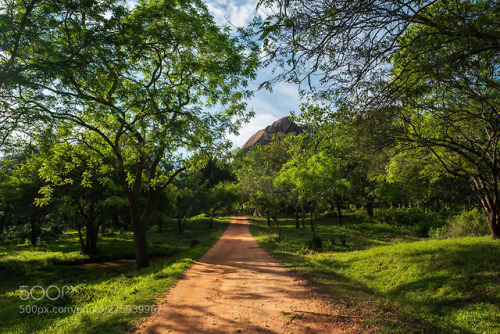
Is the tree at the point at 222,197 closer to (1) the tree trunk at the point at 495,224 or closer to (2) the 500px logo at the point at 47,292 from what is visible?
(2) the 500px logo at the point at 47,292

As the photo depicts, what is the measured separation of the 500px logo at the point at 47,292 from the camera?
920 centimetres

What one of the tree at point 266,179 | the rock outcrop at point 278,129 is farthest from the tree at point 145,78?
the rock outcrop at point 278,129

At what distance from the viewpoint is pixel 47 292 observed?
10133mm

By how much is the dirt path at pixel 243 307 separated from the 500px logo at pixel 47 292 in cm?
456

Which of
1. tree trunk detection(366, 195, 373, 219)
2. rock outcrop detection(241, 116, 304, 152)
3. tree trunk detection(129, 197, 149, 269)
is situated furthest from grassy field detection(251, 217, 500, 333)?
rock outcrop detection(241, 116, 304, 152)

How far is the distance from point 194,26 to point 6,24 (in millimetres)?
6284

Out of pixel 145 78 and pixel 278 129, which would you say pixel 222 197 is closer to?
pixel 145 78

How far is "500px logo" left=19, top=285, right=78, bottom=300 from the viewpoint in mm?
9195

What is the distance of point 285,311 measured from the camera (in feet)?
18.4

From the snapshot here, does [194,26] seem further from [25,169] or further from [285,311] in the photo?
[25,169]

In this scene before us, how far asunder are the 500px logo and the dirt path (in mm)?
4561

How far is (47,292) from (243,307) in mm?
9255

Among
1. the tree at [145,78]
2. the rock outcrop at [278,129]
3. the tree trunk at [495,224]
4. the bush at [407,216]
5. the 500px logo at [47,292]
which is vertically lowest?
the bush at [407,216]
